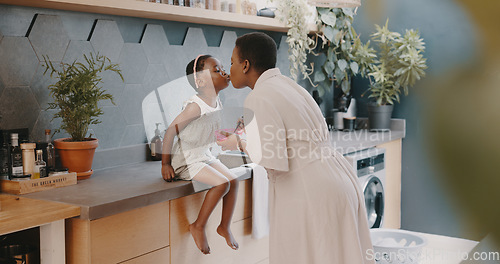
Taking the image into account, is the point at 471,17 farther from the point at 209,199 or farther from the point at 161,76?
the point at 209,199

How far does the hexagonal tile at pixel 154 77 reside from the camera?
2742 mm

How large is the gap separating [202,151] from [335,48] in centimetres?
195

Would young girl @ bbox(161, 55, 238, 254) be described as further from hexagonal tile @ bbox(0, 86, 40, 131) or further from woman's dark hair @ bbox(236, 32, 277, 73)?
hexagonal tile @ bbox(0, 86, 40, 131)

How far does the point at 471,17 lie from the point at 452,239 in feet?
5.24

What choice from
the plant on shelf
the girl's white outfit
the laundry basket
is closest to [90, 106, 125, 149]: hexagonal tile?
the girl's white outfit

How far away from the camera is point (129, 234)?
73.7 inches

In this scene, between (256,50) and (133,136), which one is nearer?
(256,50)

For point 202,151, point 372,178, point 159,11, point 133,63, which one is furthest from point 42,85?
point 372,178

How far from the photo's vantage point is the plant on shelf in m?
3.39

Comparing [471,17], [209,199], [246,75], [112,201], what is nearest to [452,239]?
[471,17]

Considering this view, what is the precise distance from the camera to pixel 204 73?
239cm

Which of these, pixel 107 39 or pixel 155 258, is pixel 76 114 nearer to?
pixel 107 39

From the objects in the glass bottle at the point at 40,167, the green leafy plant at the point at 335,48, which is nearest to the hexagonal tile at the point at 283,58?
the green leafy plant at the point at 335,48

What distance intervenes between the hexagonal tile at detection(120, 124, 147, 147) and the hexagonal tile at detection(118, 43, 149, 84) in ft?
0.77
